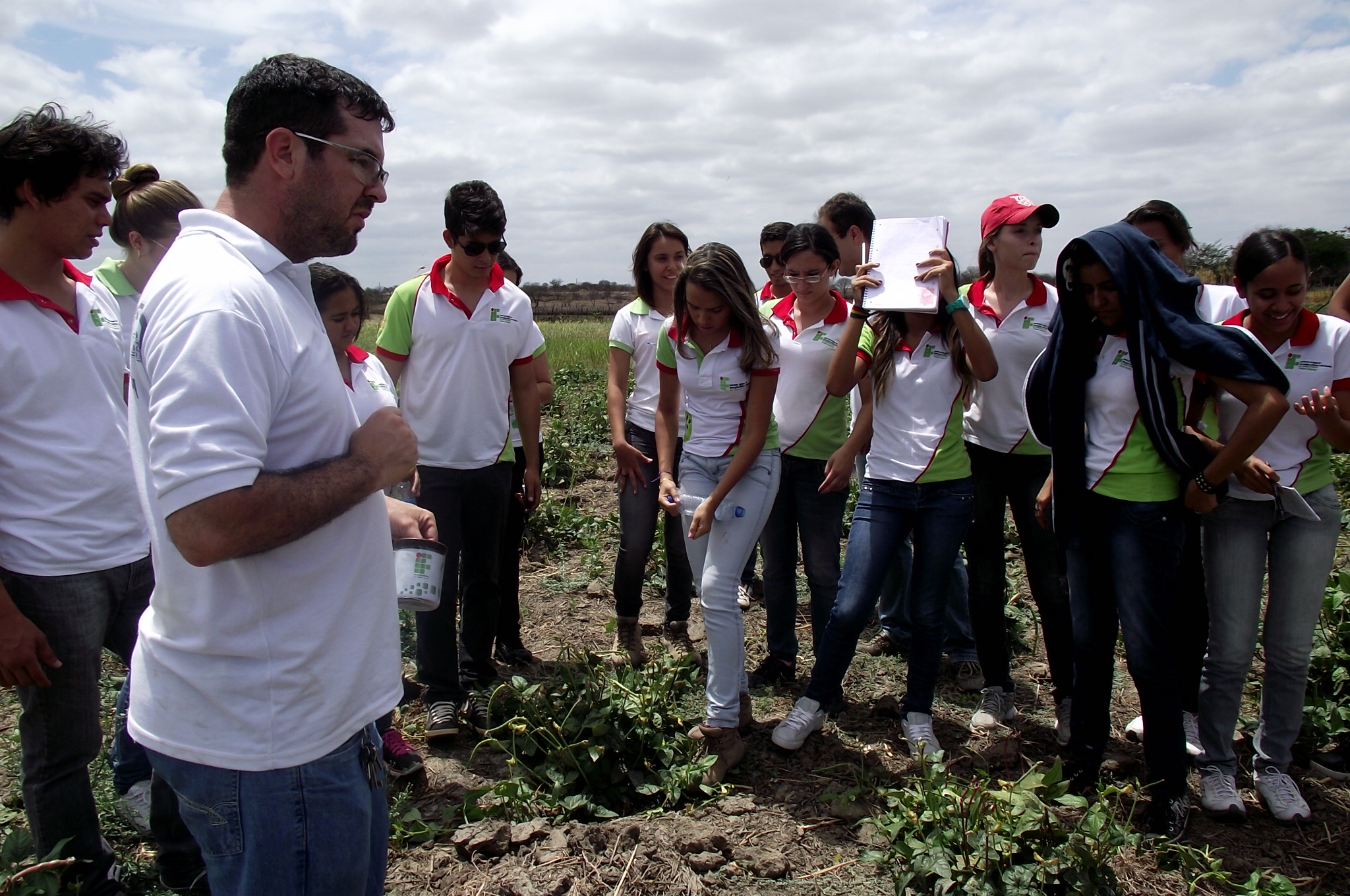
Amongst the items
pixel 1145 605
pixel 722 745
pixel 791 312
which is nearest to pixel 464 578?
pixel 722 745

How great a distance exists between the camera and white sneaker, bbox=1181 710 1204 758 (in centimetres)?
335

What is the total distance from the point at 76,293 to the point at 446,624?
1.82 metres

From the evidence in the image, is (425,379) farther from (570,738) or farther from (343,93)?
(343,93)

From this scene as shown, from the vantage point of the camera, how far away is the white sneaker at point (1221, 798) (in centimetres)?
301

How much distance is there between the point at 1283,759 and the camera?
3119 mm

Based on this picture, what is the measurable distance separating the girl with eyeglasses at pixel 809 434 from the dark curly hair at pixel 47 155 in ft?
8.01

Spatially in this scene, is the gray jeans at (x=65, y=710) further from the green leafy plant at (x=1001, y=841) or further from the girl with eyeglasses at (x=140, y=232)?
the green leafy plant at (x=1001, y=841)

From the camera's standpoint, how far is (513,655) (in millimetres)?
4422

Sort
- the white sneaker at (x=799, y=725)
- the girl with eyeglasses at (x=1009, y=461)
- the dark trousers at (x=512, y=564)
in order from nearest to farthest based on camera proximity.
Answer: the white sneaker at (x=799, y=725) < the girl with eyeglasses at (x=1009, y=461) < the dark trousers at (x=512, y=564)

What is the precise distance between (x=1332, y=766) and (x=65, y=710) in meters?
4.17

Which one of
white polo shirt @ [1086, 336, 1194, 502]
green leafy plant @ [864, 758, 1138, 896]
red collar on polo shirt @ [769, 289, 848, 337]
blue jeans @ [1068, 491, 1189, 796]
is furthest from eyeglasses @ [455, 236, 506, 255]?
green leafy plant @ [864, 758, 1138, 896]

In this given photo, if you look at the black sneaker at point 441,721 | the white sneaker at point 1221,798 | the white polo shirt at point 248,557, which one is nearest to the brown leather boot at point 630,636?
the black sneaker at point 441,721

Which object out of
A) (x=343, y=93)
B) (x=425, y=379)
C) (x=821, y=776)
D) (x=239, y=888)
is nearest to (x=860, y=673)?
(x=821, y=776)

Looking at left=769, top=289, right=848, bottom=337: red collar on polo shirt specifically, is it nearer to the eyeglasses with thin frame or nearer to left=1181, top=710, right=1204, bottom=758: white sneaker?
the eyeglasses with thin frame
